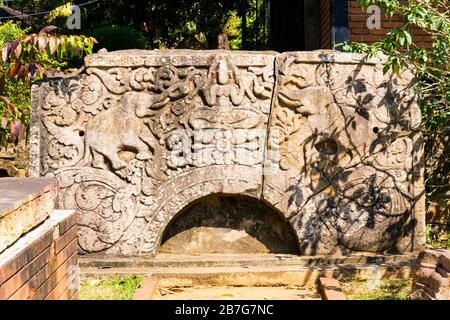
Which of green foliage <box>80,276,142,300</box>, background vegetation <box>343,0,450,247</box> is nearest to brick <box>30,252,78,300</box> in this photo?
green foliage <box>80,276,142,300</box>

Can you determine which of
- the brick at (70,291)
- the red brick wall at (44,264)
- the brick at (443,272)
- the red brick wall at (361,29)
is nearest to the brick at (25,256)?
the red brick wall at (44,264)

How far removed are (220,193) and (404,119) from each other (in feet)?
6.58

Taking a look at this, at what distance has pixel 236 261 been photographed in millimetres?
6266

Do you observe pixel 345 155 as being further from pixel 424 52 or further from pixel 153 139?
pixel 153 139

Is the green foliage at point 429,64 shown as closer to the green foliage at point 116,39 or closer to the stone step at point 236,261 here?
the stone step at point 236,261

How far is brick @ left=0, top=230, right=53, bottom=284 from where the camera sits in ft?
10.2

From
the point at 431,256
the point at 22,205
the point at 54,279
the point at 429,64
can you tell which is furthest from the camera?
the point at 429,64

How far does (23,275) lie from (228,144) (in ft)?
10.7

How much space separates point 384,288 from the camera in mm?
5910

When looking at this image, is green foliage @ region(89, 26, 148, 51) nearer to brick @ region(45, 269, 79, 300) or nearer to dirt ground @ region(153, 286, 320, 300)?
dirt ground @ region(153, 286, 320, 300)

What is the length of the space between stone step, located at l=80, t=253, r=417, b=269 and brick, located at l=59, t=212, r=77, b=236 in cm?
174

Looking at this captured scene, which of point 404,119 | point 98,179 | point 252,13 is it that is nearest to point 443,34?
point 404,119

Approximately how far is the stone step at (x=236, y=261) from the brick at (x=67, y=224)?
1.74 meters

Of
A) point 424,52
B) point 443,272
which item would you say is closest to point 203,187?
point 424,52
